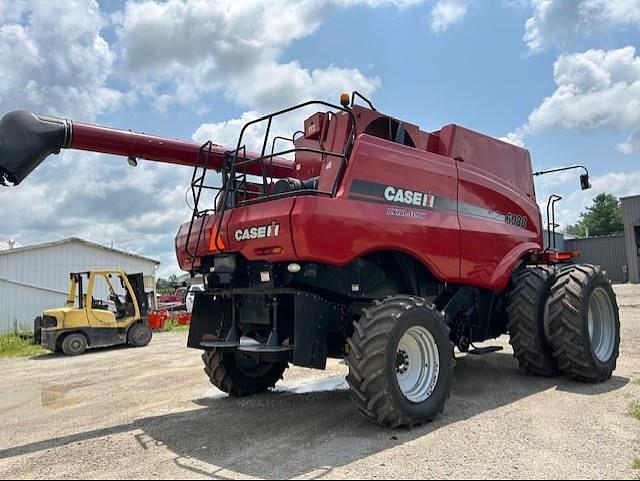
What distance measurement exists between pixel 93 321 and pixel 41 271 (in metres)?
10.6

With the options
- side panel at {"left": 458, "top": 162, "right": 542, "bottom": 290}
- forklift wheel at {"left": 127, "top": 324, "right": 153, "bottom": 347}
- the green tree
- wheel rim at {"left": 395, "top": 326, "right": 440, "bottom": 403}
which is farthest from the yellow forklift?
the green tree

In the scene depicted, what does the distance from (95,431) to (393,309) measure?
12.0 feet

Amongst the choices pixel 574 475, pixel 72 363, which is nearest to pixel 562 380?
pixel 574 475

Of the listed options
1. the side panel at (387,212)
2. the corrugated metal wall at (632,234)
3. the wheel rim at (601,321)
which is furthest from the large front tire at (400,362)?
the corrugated metal wall at (632,234)

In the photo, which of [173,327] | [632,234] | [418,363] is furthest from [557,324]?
[632,234]

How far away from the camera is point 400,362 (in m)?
5.93

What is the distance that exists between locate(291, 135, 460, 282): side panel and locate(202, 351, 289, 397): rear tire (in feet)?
8.60

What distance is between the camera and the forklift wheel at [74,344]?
52.6 ft

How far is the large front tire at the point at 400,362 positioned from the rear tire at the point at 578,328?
222 cm

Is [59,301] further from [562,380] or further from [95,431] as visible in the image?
[562,380]

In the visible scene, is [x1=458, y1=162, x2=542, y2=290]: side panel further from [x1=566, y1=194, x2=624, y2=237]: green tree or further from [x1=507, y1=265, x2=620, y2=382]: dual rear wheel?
[x1=566, y1=194, x2=624, y2=237]: green tree

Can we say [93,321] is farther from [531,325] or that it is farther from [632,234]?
[632,234]

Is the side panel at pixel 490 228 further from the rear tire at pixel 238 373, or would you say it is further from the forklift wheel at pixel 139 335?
the forklift wheel at pixel 139 335

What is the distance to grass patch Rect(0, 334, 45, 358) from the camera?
17.1 m
